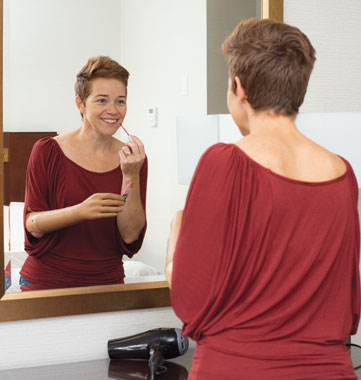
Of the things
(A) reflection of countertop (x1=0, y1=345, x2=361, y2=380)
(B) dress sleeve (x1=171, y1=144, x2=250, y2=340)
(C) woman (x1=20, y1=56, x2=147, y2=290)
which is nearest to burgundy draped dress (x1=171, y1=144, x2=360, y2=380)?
(B) dress sleeve (x1=171, y1=144, x2=250, y2=340)

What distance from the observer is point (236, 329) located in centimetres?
91

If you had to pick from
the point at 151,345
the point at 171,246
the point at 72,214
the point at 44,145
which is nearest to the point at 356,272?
the point at 171,246

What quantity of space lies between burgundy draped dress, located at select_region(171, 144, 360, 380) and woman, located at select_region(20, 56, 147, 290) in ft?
1.92

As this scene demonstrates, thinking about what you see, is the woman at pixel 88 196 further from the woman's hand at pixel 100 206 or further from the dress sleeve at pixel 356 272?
the dress sleeve at pixel 356 272

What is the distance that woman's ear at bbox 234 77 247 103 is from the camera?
0.96 meters

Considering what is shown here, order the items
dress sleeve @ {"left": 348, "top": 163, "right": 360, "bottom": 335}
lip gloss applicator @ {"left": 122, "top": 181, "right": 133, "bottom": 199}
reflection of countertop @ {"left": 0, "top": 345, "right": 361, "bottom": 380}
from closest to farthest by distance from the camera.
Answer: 1. dress sleeve @ {"left": 348, "top": 163, "right": 360, "bottom": 335}
2. reflection of countertop @ {"left": 0, "top": 345, "right": 361, "bottom": 380}
3. lip gloss applicator @ {"left": 122, "top": 181, "right": 133, "bottom": 199}

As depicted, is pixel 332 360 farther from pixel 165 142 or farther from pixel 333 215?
pixel 165 142

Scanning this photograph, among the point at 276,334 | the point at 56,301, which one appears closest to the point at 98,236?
the point at 56,301

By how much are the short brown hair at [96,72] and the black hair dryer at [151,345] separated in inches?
27.0

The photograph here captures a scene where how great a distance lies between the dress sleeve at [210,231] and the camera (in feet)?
2.84

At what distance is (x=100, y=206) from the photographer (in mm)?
1457

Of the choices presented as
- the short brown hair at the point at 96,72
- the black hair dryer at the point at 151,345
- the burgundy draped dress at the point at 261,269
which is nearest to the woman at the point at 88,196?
the short brown hair at the point at 96,72

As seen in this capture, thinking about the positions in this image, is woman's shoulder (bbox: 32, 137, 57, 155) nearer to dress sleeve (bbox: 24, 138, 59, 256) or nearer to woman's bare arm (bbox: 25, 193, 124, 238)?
dress sleeve (bbox: 24, 138, 59, 256)

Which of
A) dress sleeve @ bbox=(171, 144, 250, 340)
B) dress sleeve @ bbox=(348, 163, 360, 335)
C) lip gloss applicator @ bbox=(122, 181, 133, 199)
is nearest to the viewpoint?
dress sleeve @ bbox=(171, 144, 250, 340)
